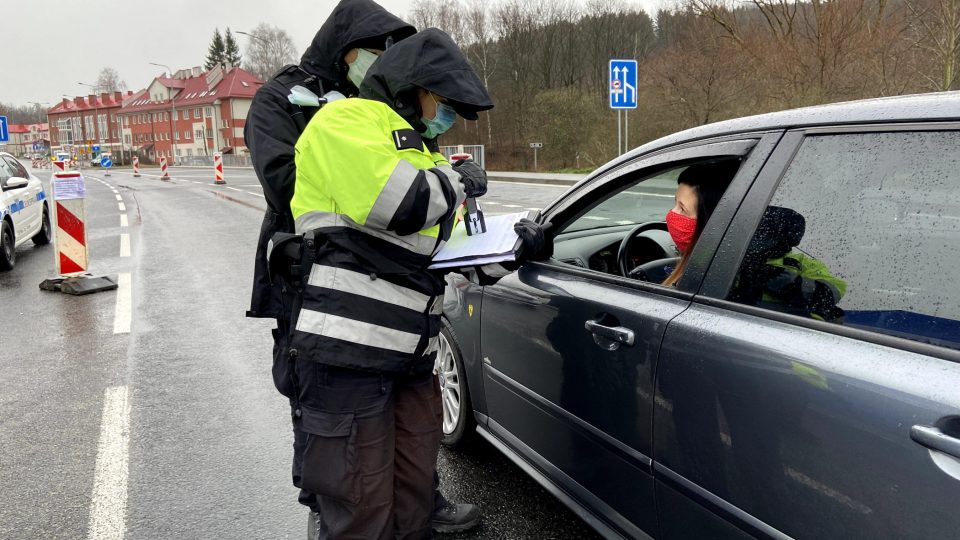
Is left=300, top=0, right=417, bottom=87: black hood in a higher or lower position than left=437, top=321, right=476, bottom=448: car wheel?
higher

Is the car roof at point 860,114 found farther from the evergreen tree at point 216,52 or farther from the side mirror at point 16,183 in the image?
the evergreen tree at point 216,52

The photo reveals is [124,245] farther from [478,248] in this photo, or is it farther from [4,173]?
[478,248]

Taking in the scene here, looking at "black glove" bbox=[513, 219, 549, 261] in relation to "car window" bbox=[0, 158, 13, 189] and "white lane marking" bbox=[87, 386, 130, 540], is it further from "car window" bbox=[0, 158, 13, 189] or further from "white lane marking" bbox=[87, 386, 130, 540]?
"car window" bbox=[0, 158, 13, 189]

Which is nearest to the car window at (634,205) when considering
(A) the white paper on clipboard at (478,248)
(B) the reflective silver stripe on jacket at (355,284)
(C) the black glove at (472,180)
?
(A) the white paper on clipboard at (478,248)

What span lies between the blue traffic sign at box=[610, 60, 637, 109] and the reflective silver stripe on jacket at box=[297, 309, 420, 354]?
13.3 metres

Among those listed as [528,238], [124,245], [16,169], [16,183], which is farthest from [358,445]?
[16,169]

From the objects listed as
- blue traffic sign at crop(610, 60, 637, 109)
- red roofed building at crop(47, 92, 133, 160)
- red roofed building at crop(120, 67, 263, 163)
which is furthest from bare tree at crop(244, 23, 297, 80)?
blue traffic sign at crop(610, 60, 637, 109)

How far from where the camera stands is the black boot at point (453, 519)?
282 centimetres

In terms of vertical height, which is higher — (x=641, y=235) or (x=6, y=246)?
(x=641, y=235)

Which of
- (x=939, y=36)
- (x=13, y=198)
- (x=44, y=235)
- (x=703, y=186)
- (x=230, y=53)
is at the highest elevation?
(x=230, y=53)

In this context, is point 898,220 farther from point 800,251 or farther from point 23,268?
point 23,268

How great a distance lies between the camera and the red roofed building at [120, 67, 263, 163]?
2965 inches

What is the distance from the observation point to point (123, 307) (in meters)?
6.96

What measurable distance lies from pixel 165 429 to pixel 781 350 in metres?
3.48
